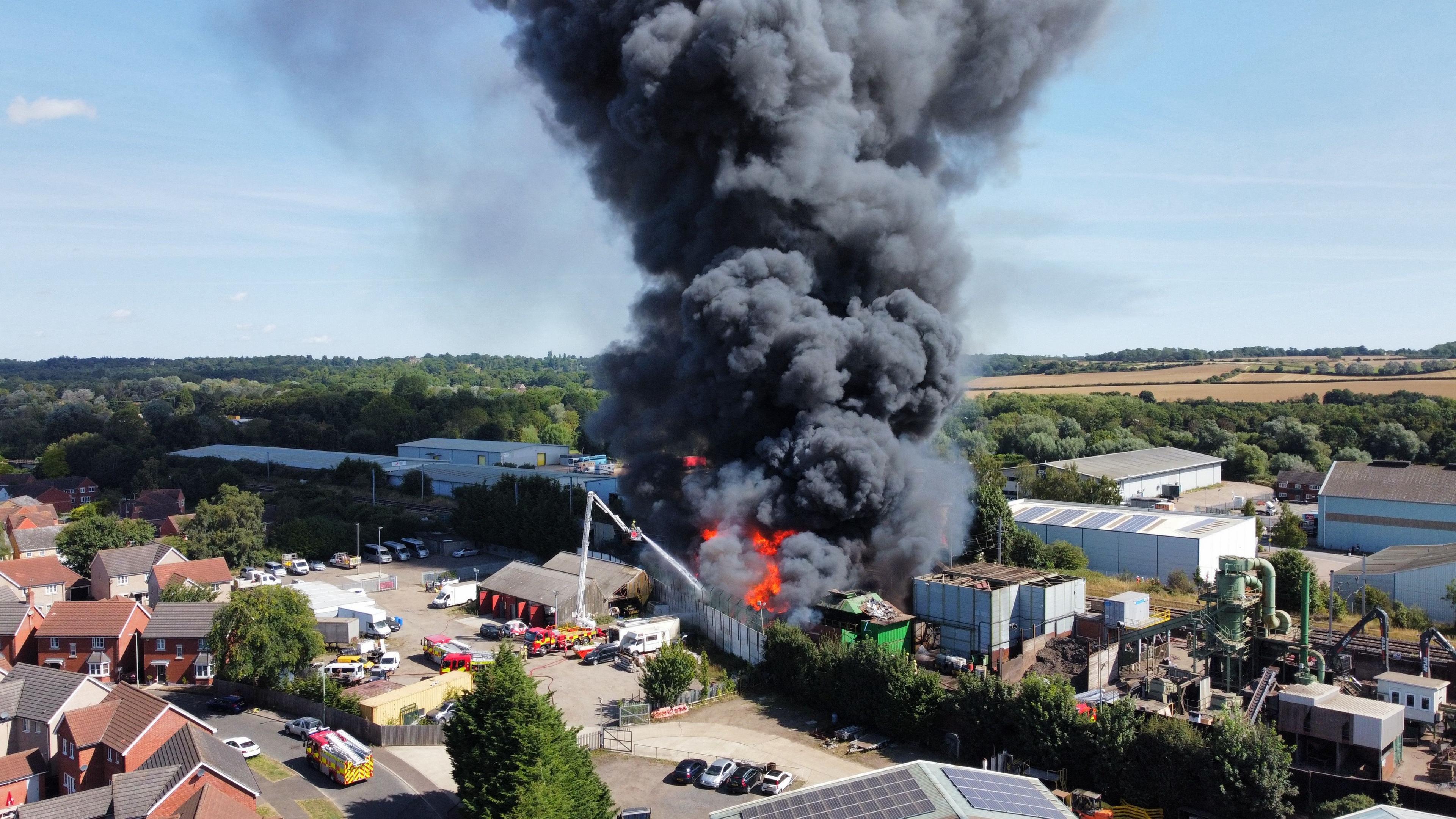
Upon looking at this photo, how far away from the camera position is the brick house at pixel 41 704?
26328 mm

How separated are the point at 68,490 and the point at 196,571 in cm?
4125

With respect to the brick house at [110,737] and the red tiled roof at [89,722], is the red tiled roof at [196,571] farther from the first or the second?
the brick house at [110,737]

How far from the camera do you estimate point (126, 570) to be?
152ft

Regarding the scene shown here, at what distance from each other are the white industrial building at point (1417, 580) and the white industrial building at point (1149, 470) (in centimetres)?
2138

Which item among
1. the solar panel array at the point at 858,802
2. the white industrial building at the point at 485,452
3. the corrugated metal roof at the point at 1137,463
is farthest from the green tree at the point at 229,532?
the corrugated metal roof at the point at 1137,463

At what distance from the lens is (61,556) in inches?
2036

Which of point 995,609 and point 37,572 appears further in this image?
point 37,572

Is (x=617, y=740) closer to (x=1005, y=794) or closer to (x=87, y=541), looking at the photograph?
(x=1005, y=794)

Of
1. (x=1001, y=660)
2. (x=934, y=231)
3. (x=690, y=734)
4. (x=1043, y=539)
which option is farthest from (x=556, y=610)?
(x=1043, y=539)

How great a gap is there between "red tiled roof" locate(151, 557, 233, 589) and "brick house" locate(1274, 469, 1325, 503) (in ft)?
227

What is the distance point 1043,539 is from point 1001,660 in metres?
20.3

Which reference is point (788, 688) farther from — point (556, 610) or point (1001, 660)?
point (556, 610)

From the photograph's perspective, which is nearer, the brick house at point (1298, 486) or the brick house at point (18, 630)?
the brick house at point (18, 630)

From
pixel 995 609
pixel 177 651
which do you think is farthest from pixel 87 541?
pixel 995 609
